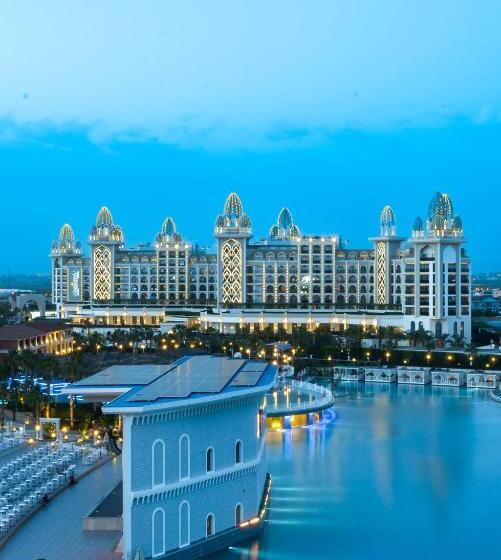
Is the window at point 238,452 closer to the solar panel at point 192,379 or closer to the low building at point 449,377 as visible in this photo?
the solar panel at point 192,379

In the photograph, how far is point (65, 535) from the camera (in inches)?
729

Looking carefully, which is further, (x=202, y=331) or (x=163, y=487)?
(x=202, y=331)

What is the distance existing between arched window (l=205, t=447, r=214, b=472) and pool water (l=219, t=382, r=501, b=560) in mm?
1549

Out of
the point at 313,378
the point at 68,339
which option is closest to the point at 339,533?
the point at 313,378

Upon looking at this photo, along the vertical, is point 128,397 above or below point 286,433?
above

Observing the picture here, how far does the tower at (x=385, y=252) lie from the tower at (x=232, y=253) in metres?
8.31

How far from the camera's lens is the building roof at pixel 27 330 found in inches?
1881

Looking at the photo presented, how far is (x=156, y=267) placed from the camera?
69.2 metres

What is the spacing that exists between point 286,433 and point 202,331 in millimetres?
27680

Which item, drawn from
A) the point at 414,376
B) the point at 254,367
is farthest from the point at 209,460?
the point at 414,376

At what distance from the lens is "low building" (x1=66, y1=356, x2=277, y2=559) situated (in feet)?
55.4

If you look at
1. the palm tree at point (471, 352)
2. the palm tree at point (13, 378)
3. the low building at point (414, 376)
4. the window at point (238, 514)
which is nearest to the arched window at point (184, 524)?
the window at point (238, 514)

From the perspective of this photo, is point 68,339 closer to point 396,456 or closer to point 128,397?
point 396,456

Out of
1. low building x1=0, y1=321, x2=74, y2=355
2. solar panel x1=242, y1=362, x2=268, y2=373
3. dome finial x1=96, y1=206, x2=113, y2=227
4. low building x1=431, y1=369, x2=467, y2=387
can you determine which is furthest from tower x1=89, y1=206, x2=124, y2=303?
solar panel x1=242, y1=362, x2=268, y2=373
